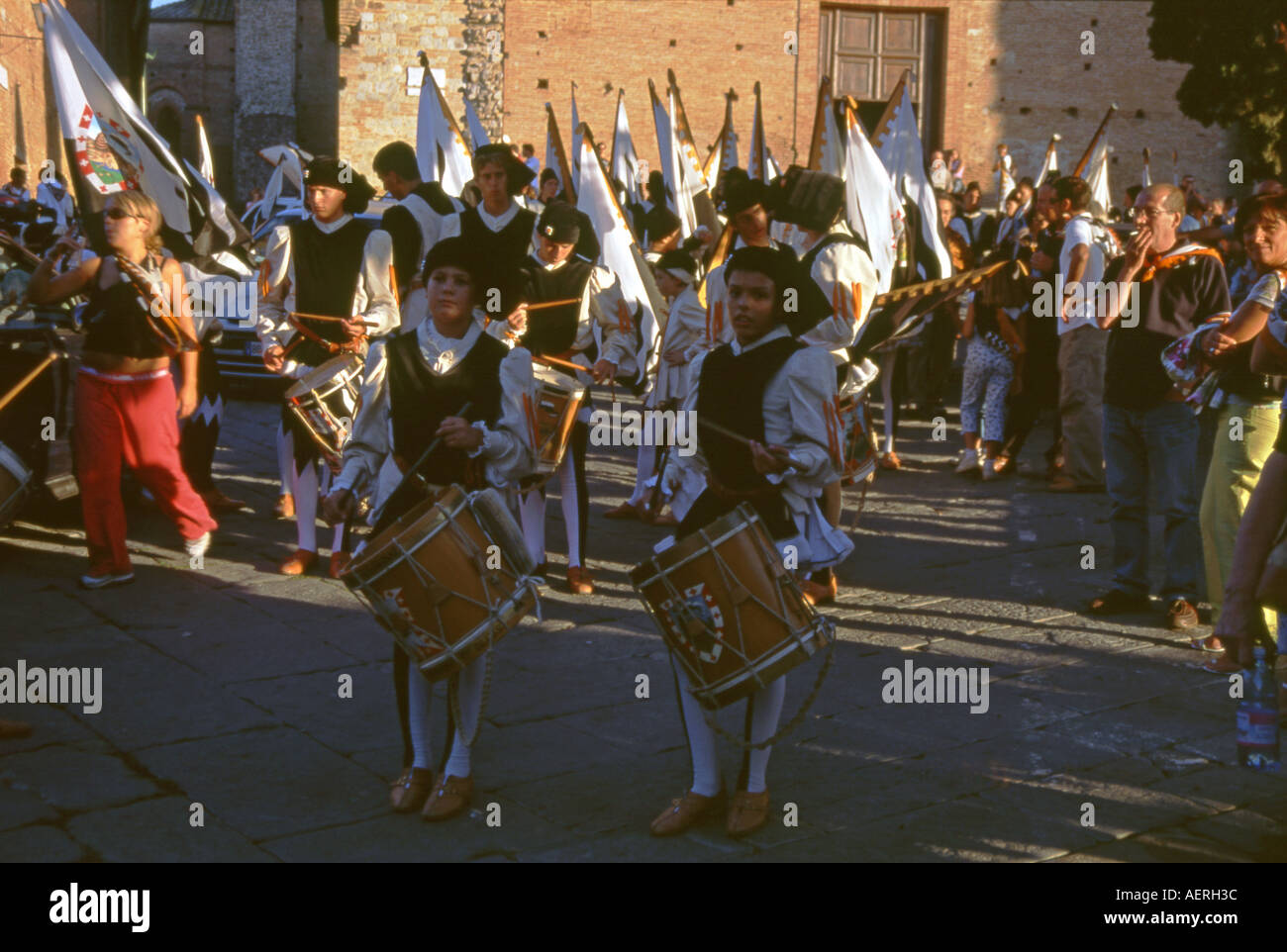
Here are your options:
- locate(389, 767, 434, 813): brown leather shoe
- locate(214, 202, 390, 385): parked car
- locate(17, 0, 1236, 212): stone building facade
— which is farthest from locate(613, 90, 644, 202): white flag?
locate(17, 0, 1236, 212): stone building facade

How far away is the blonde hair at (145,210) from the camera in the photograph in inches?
287

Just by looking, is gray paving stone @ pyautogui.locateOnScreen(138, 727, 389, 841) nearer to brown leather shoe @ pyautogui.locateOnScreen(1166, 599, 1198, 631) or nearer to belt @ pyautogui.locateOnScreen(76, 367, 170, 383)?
belt @ pyautogui.locateOnScreen(76, 367, 170, 383)

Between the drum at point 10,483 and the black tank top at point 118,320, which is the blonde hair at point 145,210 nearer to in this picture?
the black tank top at point 118,320

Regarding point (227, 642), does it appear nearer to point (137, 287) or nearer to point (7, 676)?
point (7, 676)

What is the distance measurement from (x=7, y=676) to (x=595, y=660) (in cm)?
235

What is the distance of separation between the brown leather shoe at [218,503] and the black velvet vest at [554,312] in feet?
9.32

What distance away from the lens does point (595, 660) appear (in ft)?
20.7

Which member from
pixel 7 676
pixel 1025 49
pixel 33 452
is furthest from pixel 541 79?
pixel 7 676

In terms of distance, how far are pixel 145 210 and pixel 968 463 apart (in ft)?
21.1

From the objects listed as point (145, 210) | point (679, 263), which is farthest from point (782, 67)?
point (145, 210)

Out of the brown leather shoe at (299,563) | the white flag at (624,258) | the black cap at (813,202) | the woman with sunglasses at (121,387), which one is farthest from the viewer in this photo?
the white flag at (624,258)

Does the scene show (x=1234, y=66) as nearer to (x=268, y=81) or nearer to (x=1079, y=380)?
(x=1079, y=380)

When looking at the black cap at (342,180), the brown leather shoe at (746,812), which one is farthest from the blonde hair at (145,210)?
the brown leather shoe at (746,812)

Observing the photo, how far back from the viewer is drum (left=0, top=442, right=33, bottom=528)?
191 inches
